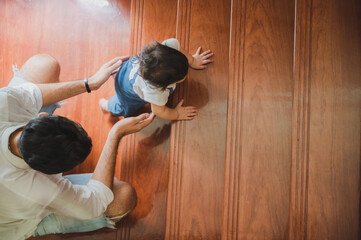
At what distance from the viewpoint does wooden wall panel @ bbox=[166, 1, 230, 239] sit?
1.12 metres

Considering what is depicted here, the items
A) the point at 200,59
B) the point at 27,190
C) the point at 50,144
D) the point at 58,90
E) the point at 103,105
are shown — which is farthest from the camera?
the point at 103,105

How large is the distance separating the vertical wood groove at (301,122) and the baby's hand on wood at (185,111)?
0.46 meters

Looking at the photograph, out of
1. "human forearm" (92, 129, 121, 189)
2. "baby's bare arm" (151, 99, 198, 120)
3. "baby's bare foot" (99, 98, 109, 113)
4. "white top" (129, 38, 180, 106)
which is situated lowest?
"human forearm" (92, 129, 121, 189)

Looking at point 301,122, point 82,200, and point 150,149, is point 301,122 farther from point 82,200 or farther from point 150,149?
point 82,200

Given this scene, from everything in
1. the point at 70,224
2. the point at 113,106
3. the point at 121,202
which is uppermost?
the point at 113,106

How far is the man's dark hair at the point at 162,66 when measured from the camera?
0.95 metres

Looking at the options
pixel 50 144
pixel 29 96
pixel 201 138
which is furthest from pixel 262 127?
pixel 29 96

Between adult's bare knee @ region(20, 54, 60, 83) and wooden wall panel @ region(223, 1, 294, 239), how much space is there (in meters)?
0.81

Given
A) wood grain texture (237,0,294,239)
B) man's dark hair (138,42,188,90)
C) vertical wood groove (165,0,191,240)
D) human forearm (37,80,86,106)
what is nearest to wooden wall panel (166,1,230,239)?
vertical wood groove (165,0,191,240)

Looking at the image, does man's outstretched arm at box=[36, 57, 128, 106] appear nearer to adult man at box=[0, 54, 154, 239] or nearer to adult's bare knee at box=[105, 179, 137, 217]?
adult man at box=[0, 54, 154, 239]

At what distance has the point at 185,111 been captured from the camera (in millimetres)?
1136

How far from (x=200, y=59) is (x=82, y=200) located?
78 cm

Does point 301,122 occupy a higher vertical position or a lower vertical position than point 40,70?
lower

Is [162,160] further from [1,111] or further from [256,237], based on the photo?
[1,111]
